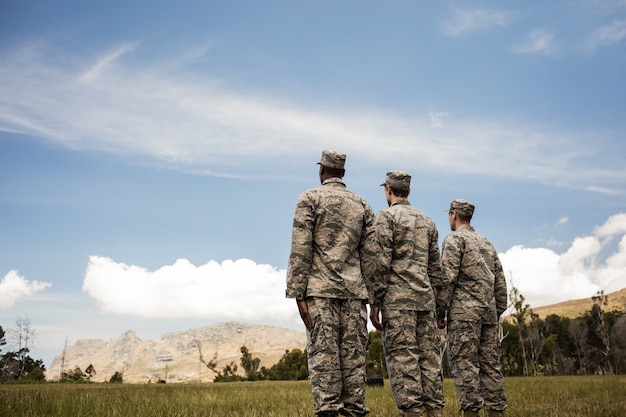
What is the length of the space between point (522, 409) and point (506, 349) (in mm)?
63323

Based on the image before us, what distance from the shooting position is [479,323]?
8.05m

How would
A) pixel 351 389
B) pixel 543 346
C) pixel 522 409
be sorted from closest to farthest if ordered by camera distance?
1. pixel 351 389
2. pixel 522 409
3. pixel 543 346

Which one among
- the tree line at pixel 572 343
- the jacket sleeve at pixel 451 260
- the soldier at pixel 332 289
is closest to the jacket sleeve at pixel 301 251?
the soldier at pixel 332 289

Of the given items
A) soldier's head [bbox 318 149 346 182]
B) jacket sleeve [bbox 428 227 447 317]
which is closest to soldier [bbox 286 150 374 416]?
soldier's head [bbox 318 149 346 182]

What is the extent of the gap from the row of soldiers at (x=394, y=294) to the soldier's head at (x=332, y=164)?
12 mm

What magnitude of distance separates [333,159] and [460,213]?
3449mm

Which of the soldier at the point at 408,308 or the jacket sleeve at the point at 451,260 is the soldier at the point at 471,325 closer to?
the jacket sleeve at the point at 451,260

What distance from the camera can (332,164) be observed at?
6.05 metres

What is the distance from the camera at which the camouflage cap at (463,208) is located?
872 cm

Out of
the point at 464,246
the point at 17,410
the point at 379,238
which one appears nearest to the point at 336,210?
the point at 379,238

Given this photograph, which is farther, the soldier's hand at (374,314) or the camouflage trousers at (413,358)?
the soldier's hand at (374,314)

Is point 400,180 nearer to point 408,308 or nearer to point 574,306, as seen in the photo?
point 408,308

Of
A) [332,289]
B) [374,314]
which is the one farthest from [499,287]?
[332,289]

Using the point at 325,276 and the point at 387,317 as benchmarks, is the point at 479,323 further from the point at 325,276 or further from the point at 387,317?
the point at 325,276
